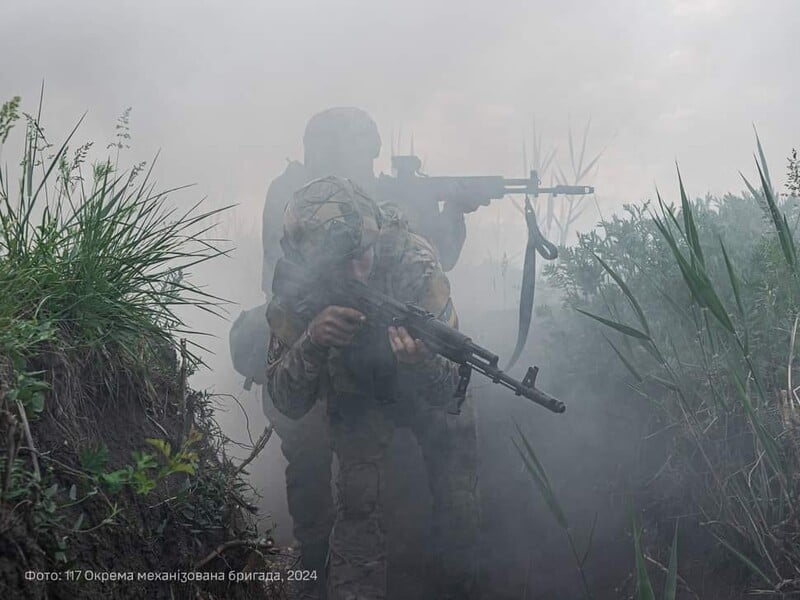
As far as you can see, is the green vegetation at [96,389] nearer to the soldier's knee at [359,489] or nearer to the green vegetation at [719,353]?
the soldier's knee at [359,489]

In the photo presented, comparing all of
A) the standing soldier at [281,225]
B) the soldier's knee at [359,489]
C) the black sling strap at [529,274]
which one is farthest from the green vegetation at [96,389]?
the black sling strap at [529,274]

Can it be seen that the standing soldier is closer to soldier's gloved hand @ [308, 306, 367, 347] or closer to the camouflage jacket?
the camouflage jacket

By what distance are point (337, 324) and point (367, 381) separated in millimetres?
498

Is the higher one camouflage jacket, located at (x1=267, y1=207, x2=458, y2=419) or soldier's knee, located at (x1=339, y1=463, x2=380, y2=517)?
camouflage jacket, located at (x1=267, y1=207, x2=458, y2=419)

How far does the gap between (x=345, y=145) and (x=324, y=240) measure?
7.67ft

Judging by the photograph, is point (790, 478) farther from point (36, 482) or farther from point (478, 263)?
point (478, 263)

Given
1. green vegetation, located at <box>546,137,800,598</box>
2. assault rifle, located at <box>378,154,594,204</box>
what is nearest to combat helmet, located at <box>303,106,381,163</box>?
assault rifle, located at <box>378,154,594,204</box>

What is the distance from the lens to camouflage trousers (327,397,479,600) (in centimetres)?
353

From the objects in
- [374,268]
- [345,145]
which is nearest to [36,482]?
[374,268]

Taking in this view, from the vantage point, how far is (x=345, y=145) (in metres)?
5.65

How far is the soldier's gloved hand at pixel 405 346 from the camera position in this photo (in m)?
3.40

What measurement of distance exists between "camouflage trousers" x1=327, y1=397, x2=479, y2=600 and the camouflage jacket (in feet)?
0.44

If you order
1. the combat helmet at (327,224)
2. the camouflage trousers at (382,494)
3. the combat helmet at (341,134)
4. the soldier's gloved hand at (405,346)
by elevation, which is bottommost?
the camouflage trousers at (382,494)

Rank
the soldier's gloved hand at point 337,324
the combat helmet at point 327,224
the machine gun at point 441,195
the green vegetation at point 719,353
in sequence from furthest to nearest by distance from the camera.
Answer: the machine gun at point 441,195
the combat helmet at point 327,224
the soldier's gloved hand at point 337,324
the green vegetation at point 719,353
